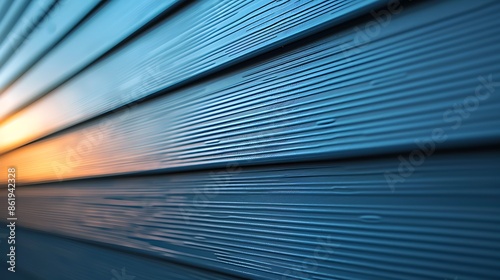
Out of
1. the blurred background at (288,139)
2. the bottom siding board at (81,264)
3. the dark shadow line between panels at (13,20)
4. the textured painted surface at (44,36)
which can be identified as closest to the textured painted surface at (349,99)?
the blurred background at (288,139)

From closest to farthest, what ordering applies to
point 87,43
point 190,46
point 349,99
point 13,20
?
point 349,99
point 190,46
point 87,43
point 13,20

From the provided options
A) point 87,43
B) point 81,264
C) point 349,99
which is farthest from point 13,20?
point 349,99

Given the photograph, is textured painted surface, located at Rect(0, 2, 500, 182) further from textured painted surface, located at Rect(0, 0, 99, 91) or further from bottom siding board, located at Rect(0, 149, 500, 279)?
textured painted surface, located at Rect(0, 0, 99, 91)

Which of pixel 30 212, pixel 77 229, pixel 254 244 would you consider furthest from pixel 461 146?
pixel 30 212

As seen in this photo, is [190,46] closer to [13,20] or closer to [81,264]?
[81,264]

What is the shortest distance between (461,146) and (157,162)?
0.91 metres

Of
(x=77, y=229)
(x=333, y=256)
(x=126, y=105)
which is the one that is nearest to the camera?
A: (x=333, y=256)

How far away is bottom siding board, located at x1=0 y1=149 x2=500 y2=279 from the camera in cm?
49

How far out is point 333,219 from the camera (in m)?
0.66

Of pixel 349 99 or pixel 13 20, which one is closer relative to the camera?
pixel 349 99

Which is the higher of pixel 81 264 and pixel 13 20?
pixel 13 20

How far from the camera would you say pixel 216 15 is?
0.96 meters

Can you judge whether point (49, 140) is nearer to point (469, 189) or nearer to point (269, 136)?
point (269, 136)

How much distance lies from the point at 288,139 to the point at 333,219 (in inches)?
7.4
